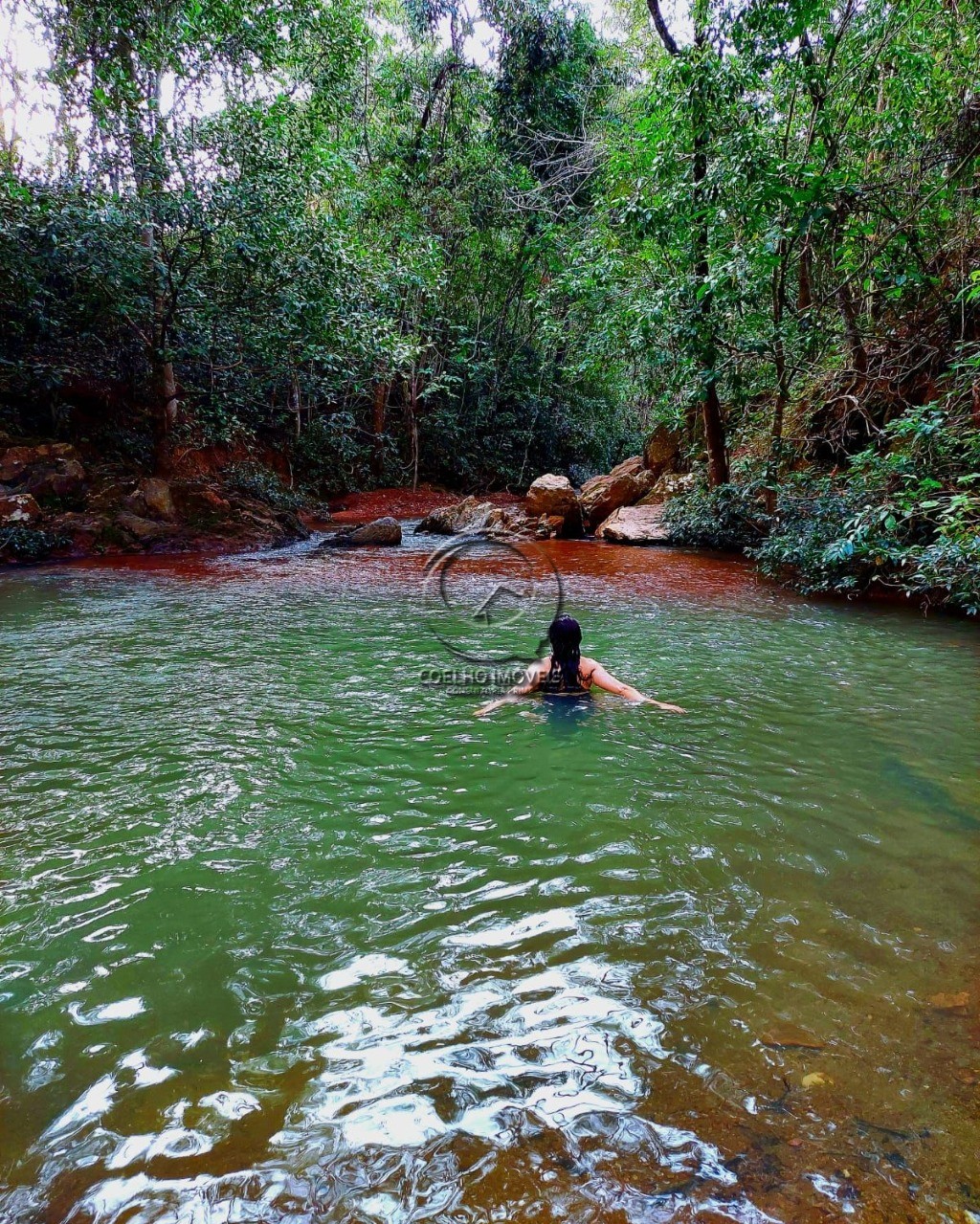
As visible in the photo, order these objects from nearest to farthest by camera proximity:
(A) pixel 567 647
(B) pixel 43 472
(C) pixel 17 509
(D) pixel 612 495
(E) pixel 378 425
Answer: (A) pixel 567 647
(C) pixel 17 509
(B) pixel 43 472
(D) pixel 612 495
(E) pixel 378 425

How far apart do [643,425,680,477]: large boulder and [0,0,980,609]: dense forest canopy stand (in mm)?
453

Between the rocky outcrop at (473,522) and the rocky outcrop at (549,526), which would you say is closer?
the rocky outcrop at (549,526)

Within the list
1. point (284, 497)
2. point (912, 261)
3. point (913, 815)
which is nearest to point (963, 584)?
point (913, 815)

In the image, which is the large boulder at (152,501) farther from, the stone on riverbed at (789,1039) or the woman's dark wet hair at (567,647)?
the stone on riverbed at (789,1039)

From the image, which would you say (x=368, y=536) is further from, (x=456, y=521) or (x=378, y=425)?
(x=378, y=425)

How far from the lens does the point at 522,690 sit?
Answer: 4.89 meters

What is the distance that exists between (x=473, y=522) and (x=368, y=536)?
11.1 ft

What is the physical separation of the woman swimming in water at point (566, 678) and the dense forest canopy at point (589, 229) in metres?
3.48

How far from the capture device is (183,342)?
13.7 meters

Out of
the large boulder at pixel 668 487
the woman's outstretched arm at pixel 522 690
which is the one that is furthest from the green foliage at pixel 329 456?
the woman's outstretched arm at pixel 522 690

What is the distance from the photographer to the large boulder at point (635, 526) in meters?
14.0

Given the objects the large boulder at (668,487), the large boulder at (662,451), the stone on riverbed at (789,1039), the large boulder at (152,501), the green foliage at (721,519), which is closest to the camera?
the stone on riverbed at (789,1039)

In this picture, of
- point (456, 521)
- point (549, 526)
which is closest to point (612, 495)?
point (549, 526)

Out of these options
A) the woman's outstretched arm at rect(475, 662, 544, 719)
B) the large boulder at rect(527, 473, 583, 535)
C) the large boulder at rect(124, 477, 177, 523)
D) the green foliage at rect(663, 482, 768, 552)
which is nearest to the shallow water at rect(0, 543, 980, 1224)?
the woman's outstretched arm at rect(475, 662, 544, 719)
